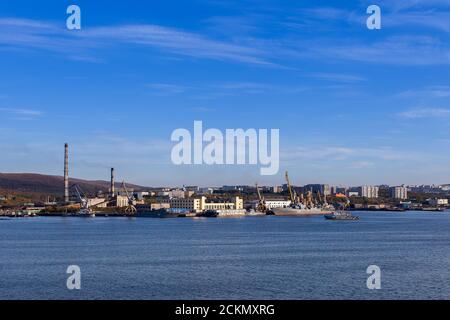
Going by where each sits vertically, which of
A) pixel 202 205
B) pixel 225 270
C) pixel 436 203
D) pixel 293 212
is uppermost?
pixel 202 205

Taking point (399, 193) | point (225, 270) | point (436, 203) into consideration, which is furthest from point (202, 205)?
point (399, 193)

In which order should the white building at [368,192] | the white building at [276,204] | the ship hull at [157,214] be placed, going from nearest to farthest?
1. the ship hull at [157,214]
2. the white building at [276,204]
3. the white building at [368,192]

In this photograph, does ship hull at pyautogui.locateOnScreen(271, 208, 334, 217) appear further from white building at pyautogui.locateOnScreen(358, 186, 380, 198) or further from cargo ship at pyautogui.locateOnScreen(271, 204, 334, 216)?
white building at pyautogui.locateOnScreen(358, 186, 380, 198)

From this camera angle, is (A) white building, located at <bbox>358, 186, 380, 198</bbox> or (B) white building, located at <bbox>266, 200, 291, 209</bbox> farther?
(A) white building, located at <bbox>358, 186, 380, 198</bbox>

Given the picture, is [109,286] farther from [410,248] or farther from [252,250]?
[410,248]

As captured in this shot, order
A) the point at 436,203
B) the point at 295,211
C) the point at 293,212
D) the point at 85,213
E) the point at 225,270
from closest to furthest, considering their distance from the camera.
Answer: the point at 225,270 → the point at 85,213 → the point at 295,211 → the point at 293,212 → the point at 436,203

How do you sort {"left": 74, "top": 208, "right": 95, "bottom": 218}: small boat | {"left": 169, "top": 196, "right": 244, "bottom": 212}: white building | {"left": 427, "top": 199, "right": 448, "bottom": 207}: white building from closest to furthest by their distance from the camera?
1. {"left": 74, "top": 208, "right": 95, "bottom": 218}: small boat
2. {"left": 169, "top": 196, "right": 244, "bottom": 212}: white building
3. {"left": 427, "top": 199, "right": 448, "bottom": 207}: white building

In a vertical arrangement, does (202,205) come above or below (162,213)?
above

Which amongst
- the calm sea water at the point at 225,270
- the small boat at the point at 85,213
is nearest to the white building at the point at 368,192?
the small boat at the point at 85,213

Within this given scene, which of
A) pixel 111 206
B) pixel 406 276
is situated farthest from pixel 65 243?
pixel 111 206

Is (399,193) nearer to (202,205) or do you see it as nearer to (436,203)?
(436,203)

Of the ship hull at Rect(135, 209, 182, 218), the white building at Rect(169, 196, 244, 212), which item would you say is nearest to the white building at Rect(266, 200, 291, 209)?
the white building at Rect(169, 196, 244, 212)

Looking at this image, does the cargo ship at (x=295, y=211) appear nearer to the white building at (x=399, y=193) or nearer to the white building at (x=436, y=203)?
the white building at (x=436, y=203)

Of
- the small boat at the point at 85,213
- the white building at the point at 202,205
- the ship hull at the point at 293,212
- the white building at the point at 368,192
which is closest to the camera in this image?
the small boat at the point at 85,213
